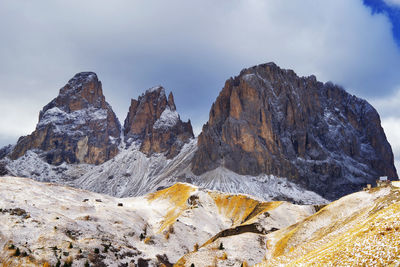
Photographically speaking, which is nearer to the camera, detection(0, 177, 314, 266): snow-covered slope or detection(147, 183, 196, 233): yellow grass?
detection(0, 177, 314, 266): snow-covered slope

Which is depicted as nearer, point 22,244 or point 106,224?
point 22,244

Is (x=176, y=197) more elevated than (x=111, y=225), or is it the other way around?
(x=176, y=197)

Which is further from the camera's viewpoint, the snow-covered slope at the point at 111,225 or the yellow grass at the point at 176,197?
the yellow grass at the point at 176,197

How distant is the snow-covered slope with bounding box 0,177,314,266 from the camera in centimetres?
4934

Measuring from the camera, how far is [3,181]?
77.1m

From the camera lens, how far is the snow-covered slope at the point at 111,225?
49344mm

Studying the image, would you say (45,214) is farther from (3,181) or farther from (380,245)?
(380,245)

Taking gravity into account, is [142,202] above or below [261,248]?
above

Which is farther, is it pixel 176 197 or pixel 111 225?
pixel 176 197

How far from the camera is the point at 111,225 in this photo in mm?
70250

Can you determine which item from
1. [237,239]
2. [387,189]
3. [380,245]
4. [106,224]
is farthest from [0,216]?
[387,189]

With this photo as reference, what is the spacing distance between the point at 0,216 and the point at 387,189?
64754mm

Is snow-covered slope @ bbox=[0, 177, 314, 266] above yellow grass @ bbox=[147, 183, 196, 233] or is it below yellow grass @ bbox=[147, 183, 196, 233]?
below

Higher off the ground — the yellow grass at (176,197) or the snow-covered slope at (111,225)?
the yellow grass at (176,197)
